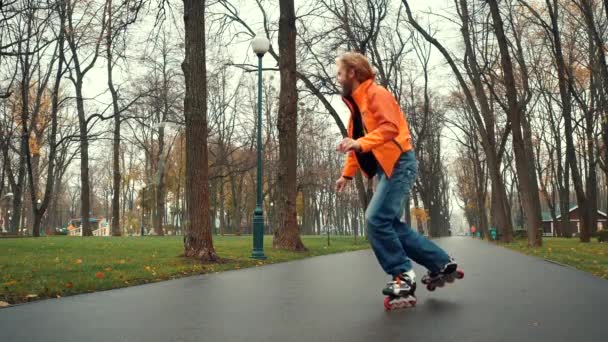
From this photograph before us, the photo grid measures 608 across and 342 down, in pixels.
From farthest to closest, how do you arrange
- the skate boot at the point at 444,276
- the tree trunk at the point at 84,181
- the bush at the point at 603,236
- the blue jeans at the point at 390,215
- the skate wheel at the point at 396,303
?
the tree trunk at the point at 84,181
the bush at the point at 603,236
the skate boot at the point at 444,276
the blue jeans at the point at 390,215
the skate wheel at the point at 396,303

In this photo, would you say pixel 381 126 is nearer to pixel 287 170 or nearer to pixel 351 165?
pixel 351 165

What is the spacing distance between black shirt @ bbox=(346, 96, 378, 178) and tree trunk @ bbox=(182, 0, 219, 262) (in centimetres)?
544

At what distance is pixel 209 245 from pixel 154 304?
4.85 meters

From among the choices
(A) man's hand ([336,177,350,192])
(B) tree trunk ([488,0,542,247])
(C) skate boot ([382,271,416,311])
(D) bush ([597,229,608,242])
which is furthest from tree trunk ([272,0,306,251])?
(D) bush ([597,229,608,242])

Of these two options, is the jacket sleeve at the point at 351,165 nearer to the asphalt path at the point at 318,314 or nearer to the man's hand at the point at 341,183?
the man's hand at the point at 341,183

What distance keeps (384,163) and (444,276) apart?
3.76 feet

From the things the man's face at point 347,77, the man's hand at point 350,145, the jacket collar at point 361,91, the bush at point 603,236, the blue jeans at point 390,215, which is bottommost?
the bush at point 603,236

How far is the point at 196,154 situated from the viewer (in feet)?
30.7

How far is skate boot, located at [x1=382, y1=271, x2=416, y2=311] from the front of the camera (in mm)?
4008

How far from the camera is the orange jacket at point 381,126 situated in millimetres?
3969

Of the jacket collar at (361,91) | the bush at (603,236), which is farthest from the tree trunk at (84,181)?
the jacket collar at (361,91)

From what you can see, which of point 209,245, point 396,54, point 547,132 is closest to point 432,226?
point 547,132

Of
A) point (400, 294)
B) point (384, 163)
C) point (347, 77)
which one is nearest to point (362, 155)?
point (384, 163)

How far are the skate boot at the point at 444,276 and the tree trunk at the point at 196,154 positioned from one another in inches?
215
